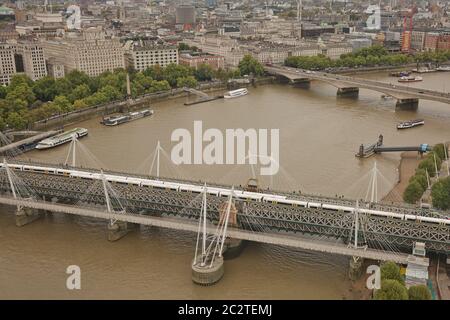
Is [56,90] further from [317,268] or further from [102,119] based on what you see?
[317,268]

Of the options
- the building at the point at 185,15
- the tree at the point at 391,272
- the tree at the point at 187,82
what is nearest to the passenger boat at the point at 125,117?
the tree at the point at 187,82

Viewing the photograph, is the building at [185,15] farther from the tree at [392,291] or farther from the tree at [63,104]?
the tree at [392,291]

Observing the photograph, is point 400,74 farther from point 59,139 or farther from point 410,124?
point 59,139

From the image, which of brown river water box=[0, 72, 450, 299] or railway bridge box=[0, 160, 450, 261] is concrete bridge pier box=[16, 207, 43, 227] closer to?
railway bridge box=[0, 160, 450, 261]

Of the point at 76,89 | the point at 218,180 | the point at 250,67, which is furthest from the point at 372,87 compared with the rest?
the point at 76,89

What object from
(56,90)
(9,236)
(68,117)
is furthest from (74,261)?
(56,90)
